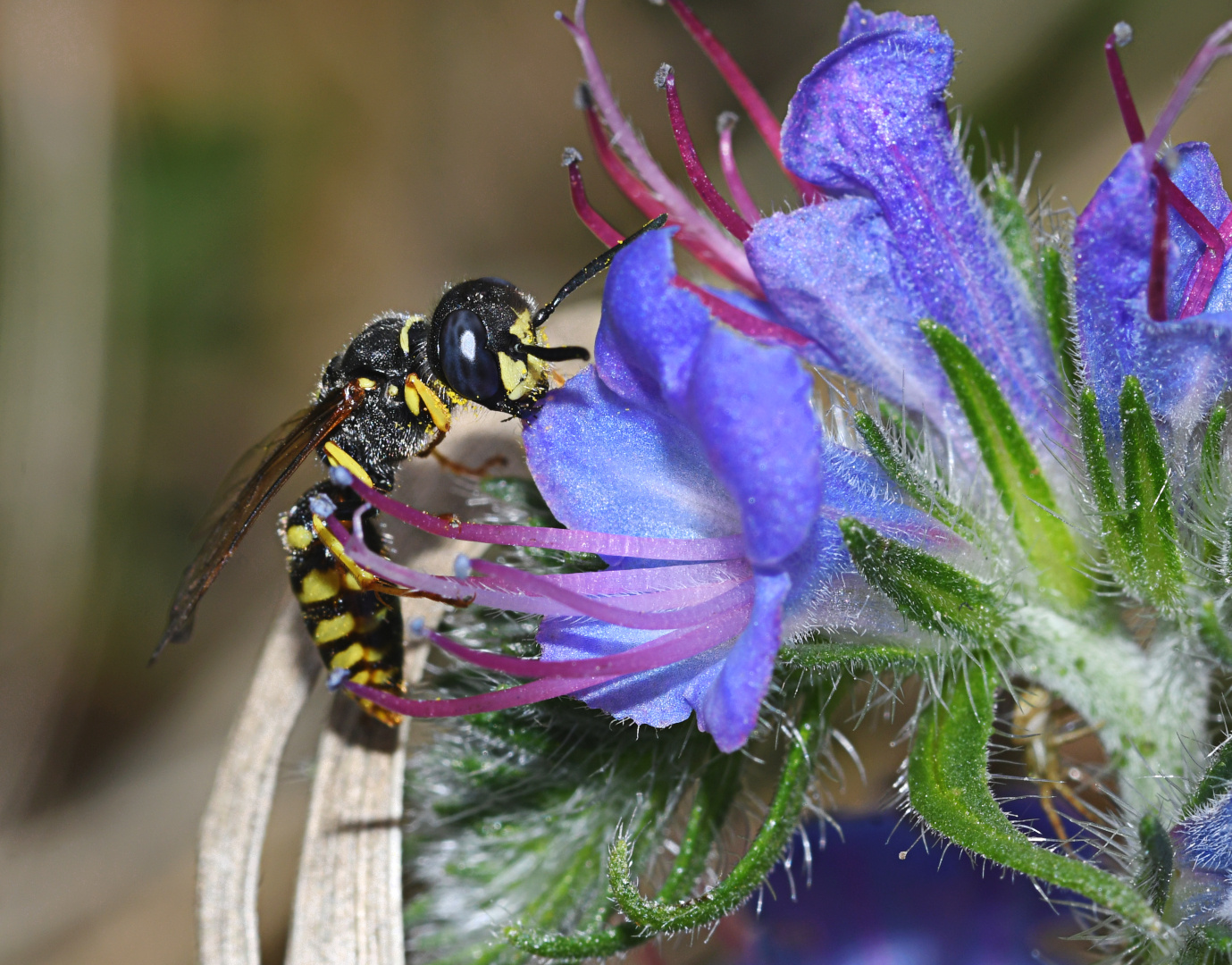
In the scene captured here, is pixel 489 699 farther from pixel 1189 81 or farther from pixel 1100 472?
pixel 1189 81

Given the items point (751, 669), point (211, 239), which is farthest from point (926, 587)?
point (211, 239)

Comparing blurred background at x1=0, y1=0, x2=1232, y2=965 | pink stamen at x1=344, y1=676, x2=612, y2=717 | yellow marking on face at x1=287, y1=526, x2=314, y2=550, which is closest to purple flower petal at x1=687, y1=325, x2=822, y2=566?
pink stamen at x1=344, y1=676, x2=612, y2=717

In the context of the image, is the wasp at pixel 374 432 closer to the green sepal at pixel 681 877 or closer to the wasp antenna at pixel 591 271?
the wasp antenna at pixel 591 271

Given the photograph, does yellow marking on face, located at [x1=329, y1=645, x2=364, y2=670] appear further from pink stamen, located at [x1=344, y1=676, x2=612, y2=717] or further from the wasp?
pink stamen, located at [x1=344, y1=676, x2=612, y2=717]

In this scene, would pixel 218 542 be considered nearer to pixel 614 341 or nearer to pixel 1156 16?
pixel 614 341

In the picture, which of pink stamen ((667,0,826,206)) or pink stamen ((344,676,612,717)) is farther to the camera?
pink stamen ((667,0,826,206))
